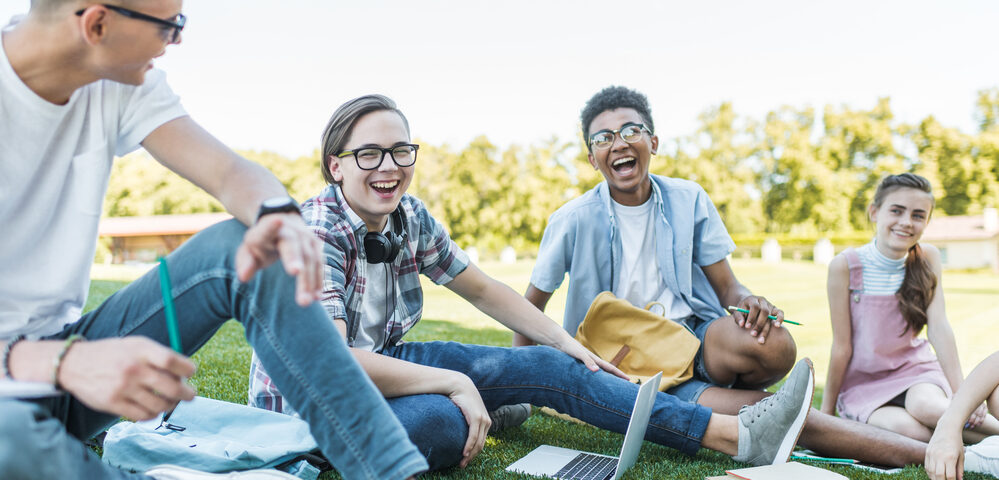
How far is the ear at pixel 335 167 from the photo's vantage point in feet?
9.59

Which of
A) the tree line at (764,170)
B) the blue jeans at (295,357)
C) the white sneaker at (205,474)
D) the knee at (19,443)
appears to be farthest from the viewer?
the tree line at (764,170)

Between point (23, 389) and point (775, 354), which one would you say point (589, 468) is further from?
point (23, 389)

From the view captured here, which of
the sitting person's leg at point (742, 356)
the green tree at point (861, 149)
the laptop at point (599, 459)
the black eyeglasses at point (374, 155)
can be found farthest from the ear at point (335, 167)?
the green tree at point (861, 149)

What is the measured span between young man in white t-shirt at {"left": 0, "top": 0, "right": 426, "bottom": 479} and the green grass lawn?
909 millimetres

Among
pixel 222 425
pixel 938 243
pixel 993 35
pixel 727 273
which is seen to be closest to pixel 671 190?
pixel 727 273

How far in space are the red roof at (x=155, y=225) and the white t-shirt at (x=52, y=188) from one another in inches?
1807

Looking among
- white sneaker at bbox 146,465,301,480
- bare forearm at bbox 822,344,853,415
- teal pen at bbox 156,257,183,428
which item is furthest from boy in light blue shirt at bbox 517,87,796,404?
teal pen at bbox 156,257,183,428

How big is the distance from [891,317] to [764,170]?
138 feet

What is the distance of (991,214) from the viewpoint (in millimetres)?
40844

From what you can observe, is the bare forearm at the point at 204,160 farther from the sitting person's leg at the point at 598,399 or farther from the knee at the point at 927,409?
the knee at the point at 927,409

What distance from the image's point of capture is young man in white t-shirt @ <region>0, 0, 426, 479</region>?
1.55 metres

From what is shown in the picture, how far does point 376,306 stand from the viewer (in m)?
2.88

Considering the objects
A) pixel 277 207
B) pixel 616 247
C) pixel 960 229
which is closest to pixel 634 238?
Result: pixel 616 247

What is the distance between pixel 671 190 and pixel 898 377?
5.21ft
